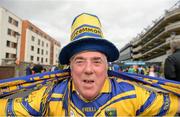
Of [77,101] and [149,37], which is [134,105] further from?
[149,37]

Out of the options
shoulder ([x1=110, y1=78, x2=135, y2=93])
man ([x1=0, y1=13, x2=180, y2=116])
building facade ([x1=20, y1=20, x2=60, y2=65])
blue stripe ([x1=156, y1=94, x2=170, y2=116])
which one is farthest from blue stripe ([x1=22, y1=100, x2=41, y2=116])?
building facade ([x1=20, y1=20, x2=60, y2=65])

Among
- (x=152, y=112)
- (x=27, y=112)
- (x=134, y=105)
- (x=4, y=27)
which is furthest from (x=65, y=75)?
(x=4, y=27)

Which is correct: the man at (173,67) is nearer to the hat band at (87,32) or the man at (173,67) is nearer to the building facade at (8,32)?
the hat band at (87,32)

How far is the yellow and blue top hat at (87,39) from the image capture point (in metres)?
1.82

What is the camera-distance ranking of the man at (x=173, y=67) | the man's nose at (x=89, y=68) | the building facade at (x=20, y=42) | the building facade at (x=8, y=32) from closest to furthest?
the man's nose at (x=89, y=68) → the man at (x=173, y=67) → the building facade at (x=8, y=32) → the building facade at (x=20, y=42)

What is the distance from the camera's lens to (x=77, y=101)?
1.81m

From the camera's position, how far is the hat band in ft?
A: 5.99

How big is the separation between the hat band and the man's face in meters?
0.13

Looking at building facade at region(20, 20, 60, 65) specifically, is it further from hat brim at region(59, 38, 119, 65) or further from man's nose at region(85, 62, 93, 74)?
man's nose at region(85, 62, 93, 74)

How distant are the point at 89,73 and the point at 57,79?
417mm

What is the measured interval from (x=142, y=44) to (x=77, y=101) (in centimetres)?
8029

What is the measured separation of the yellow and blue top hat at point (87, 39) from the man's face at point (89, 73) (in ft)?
0.17

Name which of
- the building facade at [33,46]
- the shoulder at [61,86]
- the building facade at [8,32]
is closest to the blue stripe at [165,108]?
the shoulder at [61,86]

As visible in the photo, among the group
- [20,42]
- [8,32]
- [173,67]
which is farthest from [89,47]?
[20,42]
